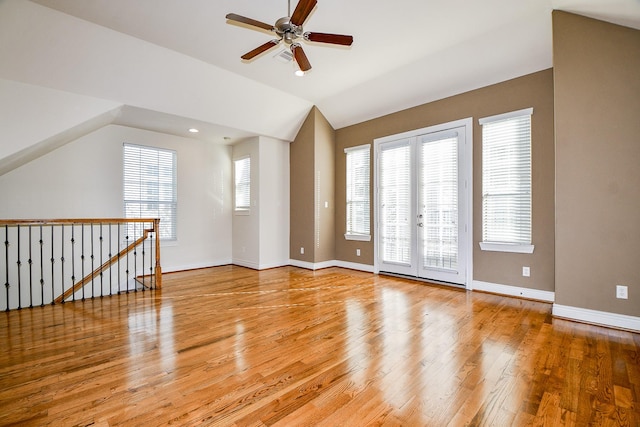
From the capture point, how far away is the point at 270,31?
2689 millimetres

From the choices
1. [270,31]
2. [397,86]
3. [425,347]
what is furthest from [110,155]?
[425,347]

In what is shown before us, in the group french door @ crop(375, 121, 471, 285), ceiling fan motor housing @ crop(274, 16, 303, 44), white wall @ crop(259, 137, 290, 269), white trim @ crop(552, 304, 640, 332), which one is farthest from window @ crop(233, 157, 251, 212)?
white trim @ crop(552, 304, 640, 332)

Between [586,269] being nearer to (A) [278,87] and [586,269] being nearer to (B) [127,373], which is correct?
(B) [127,373]

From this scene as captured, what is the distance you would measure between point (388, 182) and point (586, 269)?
3.05m

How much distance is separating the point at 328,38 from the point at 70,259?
5365 mm

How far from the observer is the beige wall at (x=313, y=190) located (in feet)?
19.6

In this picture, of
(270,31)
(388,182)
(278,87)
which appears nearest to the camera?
(270,31)

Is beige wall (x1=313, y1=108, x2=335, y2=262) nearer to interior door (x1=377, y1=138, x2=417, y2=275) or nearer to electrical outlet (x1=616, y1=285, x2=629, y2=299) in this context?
interior door (x1=377, y1=138, x2=417, y2=275)

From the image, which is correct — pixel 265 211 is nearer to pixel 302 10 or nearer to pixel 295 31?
pixel 295 31

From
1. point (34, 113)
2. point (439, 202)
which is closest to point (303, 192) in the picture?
point (439, 202)

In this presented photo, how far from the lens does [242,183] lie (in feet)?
21.5

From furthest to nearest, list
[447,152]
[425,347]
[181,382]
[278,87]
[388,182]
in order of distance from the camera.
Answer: [388,182] → [278,87] → [447,152] → [425,347] → [181,382]

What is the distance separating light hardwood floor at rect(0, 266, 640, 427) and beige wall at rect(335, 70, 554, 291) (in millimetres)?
514

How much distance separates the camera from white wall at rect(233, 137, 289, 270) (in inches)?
240
